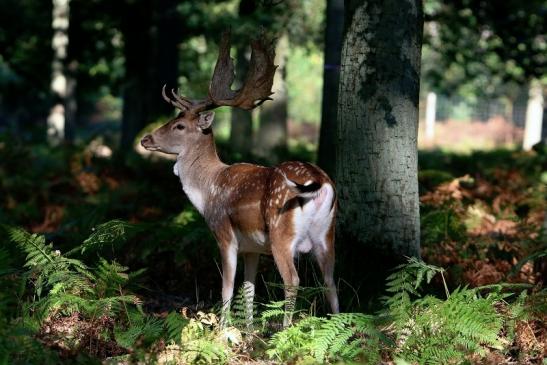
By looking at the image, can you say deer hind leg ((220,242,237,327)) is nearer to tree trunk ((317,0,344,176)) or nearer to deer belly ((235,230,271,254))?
deer belly ((235,230,271,254))

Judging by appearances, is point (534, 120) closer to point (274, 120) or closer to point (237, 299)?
point (274, 120)

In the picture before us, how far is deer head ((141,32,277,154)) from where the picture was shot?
724 cm

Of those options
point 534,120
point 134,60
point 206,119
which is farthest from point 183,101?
point 534,120

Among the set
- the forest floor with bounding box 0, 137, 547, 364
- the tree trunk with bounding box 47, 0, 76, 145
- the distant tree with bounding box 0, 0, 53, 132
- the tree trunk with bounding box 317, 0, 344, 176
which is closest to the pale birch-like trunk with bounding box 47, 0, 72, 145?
the tree trunk with bounding box 47, 0, 76, 145

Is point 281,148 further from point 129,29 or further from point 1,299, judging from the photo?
point 1,299

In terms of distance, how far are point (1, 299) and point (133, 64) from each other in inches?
590

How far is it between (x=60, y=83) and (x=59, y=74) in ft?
0.68

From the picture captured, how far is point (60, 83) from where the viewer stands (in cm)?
2055

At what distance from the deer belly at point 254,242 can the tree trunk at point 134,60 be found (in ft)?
43.3

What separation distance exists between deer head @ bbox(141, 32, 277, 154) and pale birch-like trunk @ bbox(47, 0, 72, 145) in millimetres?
12678

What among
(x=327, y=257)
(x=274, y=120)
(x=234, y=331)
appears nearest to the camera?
(x=234, y=331)

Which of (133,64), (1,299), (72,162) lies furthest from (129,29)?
(1,299)

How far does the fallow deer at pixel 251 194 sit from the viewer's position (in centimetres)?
620

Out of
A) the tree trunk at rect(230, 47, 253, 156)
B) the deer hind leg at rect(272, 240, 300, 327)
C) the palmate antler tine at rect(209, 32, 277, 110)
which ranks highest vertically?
the palmate antler tine at rect(209, 32, 277, 110)
